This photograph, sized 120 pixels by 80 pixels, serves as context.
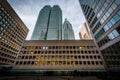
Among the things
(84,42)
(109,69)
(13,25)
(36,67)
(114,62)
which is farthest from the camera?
(13,25)

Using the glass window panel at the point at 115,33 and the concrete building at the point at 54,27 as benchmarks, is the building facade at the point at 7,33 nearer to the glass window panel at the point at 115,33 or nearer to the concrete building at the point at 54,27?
the glass window panel at the point at 115,33

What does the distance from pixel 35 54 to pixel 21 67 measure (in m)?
8.64

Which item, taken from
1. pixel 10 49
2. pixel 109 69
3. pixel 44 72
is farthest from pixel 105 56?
pixel 10 49

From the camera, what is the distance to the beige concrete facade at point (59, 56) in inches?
1407

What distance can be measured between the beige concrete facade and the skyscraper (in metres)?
89.6

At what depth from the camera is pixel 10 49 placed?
181 ft

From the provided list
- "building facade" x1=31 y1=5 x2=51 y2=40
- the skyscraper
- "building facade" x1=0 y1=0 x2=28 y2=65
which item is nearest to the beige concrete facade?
"building facade" x1=0 y1=0 x2=28 y2=65

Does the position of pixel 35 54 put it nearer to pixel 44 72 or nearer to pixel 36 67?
pixel 36 67

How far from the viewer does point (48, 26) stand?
15325cm

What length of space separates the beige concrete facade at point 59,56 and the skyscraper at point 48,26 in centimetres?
8964

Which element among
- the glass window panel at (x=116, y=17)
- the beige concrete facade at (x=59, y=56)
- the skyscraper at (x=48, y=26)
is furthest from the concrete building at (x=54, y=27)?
the glass window panel at (x=116, y=17)

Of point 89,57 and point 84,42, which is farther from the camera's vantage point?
point 84,42

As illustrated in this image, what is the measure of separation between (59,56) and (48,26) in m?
122

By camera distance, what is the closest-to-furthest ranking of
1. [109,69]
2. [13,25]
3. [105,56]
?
[109,69] < [105,56] < [13,25]
